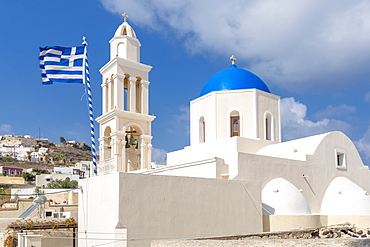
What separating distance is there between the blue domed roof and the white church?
0.05 meters

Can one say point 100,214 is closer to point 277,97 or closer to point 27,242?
point 27,242

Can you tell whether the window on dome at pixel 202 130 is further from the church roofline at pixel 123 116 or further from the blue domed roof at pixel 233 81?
the church roofline at pixel 123 116

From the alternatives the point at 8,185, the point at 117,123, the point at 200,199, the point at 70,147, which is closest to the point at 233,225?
the point at 200,199

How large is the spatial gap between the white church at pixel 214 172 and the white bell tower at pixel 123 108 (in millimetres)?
40

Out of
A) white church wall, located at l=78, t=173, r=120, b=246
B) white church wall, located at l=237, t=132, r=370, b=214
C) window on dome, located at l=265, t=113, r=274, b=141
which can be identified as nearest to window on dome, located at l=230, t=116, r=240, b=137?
window on dome, located at l=265, t=113, r=274, b=141

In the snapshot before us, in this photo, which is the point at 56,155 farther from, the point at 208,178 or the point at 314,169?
the point at 208,178

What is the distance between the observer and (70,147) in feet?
344

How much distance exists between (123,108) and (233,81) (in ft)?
15.2

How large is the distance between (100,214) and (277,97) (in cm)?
942

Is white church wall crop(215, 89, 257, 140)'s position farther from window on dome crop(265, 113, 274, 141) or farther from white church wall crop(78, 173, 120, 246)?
white church wall crop(78, 173, 120, 246)

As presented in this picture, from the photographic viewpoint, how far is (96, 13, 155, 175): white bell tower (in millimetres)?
15781

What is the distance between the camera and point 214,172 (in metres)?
13.5

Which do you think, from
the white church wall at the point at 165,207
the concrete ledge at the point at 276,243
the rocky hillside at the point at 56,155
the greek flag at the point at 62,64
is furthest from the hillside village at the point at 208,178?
the rocky hillside at the point at 56,155

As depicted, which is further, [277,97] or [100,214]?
[277,97]
